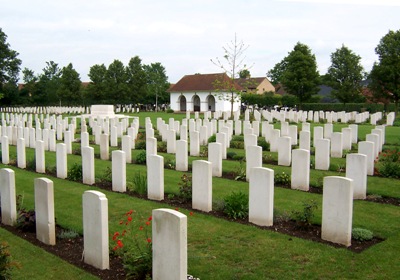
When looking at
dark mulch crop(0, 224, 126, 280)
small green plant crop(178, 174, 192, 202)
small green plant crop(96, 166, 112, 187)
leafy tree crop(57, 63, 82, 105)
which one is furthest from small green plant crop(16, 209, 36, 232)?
leafy tree crop(57, 63, 82, 105)

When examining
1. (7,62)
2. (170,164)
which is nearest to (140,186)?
(170,164)

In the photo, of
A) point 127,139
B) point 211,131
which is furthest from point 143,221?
point 211,131

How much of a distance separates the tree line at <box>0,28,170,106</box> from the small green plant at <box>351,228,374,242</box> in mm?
55374

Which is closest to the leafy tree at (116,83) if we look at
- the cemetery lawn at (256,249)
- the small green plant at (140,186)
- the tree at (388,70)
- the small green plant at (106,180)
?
the tree at (388,70)

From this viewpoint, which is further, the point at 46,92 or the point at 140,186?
the point at 46,92

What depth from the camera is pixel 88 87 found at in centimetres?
6103

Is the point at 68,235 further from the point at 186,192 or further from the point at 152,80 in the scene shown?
the point at 152,80

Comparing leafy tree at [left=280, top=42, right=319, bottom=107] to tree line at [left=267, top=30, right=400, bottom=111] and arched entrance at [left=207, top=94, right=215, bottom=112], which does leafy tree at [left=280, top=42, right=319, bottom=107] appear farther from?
arched entrance at [left=207, top=94, right=215, bottom=112]

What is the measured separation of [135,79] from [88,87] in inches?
282

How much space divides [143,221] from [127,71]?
2208 inches

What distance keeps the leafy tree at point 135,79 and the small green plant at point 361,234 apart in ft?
183

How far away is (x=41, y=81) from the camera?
71062mm

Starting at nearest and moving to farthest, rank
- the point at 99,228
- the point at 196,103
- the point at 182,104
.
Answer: the point at 99,228, the point at 196,103, the point at 182,104

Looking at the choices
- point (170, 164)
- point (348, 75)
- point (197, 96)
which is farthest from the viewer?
point (197, 96)
